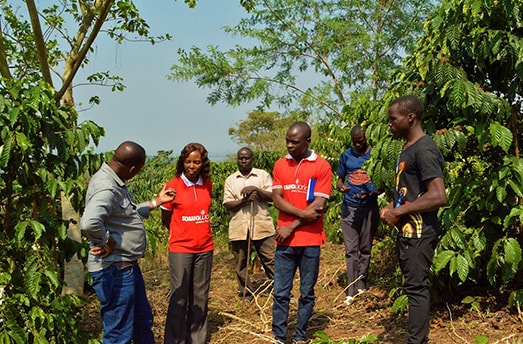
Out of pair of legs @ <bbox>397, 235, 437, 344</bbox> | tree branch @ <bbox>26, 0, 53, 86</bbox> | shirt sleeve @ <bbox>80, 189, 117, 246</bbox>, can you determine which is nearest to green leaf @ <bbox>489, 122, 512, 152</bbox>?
pair of legs @ <bbox>397, 235, 437, 344</bbox>

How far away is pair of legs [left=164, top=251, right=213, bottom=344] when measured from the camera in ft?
13.9

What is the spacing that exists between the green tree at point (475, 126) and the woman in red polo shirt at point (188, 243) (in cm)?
143

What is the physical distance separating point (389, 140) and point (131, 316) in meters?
2.36

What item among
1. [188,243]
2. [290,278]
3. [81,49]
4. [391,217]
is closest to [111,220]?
[188,243]

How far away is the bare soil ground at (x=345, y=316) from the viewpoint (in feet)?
14.1

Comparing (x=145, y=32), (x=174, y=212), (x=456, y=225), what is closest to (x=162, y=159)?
(x=145, y=32)

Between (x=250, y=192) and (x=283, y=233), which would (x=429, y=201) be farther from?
(x=250, y=192)

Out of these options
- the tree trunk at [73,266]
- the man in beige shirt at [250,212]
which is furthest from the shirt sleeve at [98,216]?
the man in beige shirt at [250,212]

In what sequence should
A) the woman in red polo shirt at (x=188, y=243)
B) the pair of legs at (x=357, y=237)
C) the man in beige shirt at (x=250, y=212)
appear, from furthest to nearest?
the man in beige shirt at (x=250, y=212) → the pair of legs at (x=357, y=237) → the woman in red polo shirt at (x=188, y=243)

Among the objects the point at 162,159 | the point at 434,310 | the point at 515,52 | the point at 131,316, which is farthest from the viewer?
the point at 162,159

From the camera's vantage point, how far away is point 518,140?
451 centimetres

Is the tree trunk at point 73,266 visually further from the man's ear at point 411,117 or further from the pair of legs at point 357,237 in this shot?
the man's ear at point 411,117

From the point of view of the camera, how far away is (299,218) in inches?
160

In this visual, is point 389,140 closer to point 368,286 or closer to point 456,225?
point 456,225
